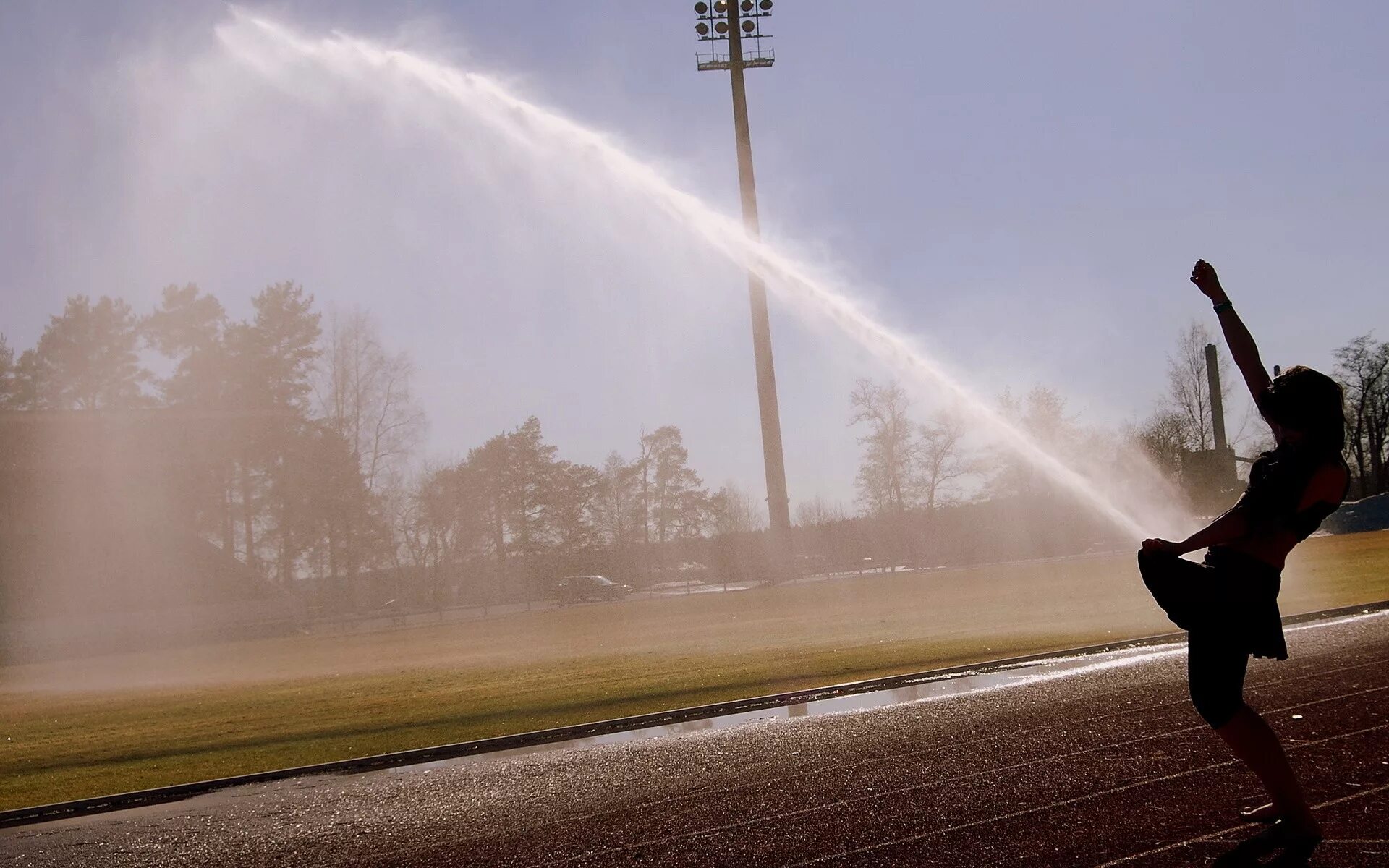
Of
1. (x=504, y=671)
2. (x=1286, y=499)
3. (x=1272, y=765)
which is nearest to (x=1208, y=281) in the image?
(x=1286, y=499)

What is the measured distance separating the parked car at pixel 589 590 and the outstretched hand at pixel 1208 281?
48571 mm

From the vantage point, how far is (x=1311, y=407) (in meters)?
4.69

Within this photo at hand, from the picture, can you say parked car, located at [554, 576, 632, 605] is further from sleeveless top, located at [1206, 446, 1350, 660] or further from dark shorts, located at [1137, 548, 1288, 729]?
sleeveless top, located at [1206, 446, 1350, 660]

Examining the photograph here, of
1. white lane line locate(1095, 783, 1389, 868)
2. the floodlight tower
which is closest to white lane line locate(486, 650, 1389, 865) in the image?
white lane line locate(1095, 783, 1389, 868)

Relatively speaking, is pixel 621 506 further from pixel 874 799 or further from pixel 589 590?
pixel 874 799

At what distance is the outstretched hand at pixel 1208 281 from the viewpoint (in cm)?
534

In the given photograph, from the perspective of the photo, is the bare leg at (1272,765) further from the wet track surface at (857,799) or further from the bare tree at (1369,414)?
the bare tree at (1369,414)

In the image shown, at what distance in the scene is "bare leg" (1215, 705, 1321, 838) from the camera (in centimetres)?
485

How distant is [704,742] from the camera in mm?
10141

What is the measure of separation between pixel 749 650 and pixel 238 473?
4508cm

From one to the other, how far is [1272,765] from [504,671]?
18326 mm

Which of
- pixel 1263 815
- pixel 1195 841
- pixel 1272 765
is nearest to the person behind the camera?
pixel 1272 765

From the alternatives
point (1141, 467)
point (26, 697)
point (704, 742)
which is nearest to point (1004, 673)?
point (704, 742)

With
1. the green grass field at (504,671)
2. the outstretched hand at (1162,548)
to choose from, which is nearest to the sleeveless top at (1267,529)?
the outstretched hand at (1162,548)
